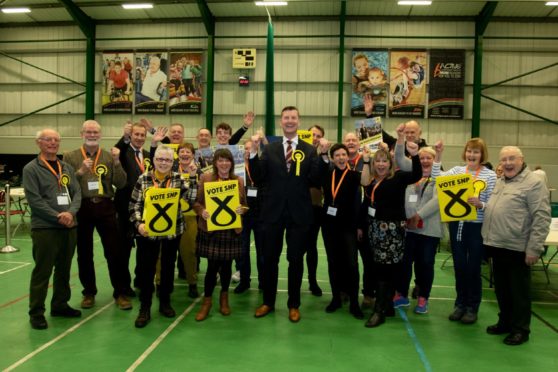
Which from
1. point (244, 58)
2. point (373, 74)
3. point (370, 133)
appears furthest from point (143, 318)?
point (373, 74)

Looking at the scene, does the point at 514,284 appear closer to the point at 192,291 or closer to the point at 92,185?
the point at 192,291

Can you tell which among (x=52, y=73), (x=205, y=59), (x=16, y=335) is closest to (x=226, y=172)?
(x=16, y=335)

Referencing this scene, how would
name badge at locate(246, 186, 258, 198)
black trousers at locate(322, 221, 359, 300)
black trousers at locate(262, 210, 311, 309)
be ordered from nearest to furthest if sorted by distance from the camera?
black trousers at locate(262, 210, 311, 309) → black trousers at locate(322, 221, 359, 300) → name badge at locate(246, 186, 258, 198)

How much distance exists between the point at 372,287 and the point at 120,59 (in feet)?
40.3

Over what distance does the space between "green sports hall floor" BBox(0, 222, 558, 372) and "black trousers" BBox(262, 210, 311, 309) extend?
13.4 inches

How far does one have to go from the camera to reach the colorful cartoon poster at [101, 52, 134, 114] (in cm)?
1387

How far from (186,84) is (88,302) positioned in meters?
10.3

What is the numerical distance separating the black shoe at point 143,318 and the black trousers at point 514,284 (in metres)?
3.03

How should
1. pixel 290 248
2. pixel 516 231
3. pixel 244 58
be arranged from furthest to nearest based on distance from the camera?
pixel 244 58, pixel 290 248, pixel 516 231

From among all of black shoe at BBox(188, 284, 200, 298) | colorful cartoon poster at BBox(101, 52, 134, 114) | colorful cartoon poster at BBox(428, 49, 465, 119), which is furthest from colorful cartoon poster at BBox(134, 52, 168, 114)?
black shoe at BBox(188, 284, 200, 298)

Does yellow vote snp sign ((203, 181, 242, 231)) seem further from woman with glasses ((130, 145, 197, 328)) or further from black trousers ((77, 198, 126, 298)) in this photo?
black trousers ((77, 198, 126, 298))

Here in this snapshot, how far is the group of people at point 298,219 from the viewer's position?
3.60 meters

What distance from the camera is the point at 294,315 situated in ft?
13.3

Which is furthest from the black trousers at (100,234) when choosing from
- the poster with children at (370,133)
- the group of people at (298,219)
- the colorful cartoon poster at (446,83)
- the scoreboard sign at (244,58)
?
the colorful cartoon poster at (446,83)
